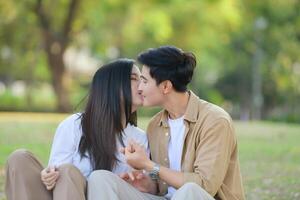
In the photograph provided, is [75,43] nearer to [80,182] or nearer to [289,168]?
[289,168]

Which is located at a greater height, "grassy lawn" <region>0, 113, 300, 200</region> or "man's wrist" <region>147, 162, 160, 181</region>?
"man's wrist" <region>147, 162, 160, 181</region>

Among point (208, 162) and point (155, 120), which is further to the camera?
point (155, 120)

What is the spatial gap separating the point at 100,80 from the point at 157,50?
567 mm

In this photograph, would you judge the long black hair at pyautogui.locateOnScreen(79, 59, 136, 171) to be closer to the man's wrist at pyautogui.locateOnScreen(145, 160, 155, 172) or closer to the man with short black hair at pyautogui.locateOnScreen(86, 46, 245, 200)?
the man with short black hair at pyautogui.locateOnScreen(86, 46, 245, 200)

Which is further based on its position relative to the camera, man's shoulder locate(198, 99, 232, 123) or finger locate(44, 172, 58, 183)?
man's shoulder locate(198, 99, 232, 123)

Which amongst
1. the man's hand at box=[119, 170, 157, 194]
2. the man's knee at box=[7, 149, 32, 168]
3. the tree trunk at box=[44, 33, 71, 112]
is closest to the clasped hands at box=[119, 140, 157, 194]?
the man's hand at box=[119, 170, 157, 194]

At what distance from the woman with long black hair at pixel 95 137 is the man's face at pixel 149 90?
22cm

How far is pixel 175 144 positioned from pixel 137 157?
45cm

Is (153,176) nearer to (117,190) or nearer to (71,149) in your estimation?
(117,190)

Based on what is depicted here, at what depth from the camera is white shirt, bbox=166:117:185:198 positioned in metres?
4.58

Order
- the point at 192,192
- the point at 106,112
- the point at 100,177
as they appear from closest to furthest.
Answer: the point at 192,192 → the point at 100,177 → the point at 106,112

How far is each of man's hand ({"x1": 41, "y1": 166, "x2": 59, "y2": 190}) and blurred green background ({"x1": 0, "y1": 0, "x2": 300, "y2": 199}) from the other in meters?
0.94

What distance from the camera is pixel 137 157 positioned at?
4238 millimetres

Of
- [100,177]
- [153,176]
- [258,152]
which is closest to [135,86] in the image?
[153,176]
